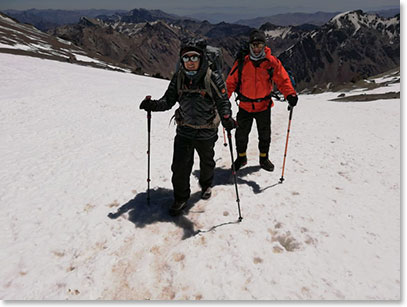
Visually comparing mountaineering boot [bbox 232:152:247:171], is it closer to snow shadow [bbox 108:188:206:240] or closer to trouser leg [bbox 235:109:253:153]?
trouser leg [bbox 235:109:253:153]

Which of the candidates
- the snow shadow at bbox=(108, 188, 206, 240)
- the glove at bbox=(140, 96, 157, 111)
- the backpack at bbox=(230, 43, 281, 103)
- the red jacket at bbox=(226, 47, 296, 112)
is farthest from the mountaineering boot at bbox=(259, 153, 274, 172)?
the glove at bbox=(140, 96, 157, 111)

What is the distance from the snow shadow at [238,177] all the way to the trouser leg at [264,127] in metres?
0.80

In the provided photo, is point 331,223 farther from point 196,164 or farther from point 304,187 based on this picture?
point 196,164

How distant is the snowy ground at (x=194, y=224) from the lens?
4602mm

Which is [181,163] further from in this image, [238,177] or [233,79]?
[233,79]

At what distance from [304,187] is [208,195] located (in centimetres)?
284

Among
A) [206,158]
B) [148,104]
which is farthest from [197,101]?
[206,158]

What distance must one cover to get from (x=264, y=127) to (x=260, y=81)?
4.99ft

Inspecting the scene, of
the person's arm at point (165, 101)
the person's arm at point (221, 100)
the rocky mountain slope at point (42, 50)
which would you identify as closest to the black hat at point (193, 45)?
the person's arm at point (221, 100)

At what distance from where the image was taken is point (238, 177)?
327 inches

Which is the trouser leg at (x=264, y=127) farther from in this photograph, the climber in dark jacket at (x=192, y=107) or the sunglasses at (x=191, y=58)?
the sunglasses at (x=191, y=58)

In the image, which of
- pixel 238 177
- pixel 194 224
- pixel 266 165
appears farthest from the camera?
pixel 266 165

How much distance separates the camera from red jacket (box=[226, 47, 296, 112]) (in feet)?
24.4

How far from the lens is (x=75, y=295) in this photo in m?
4.46
